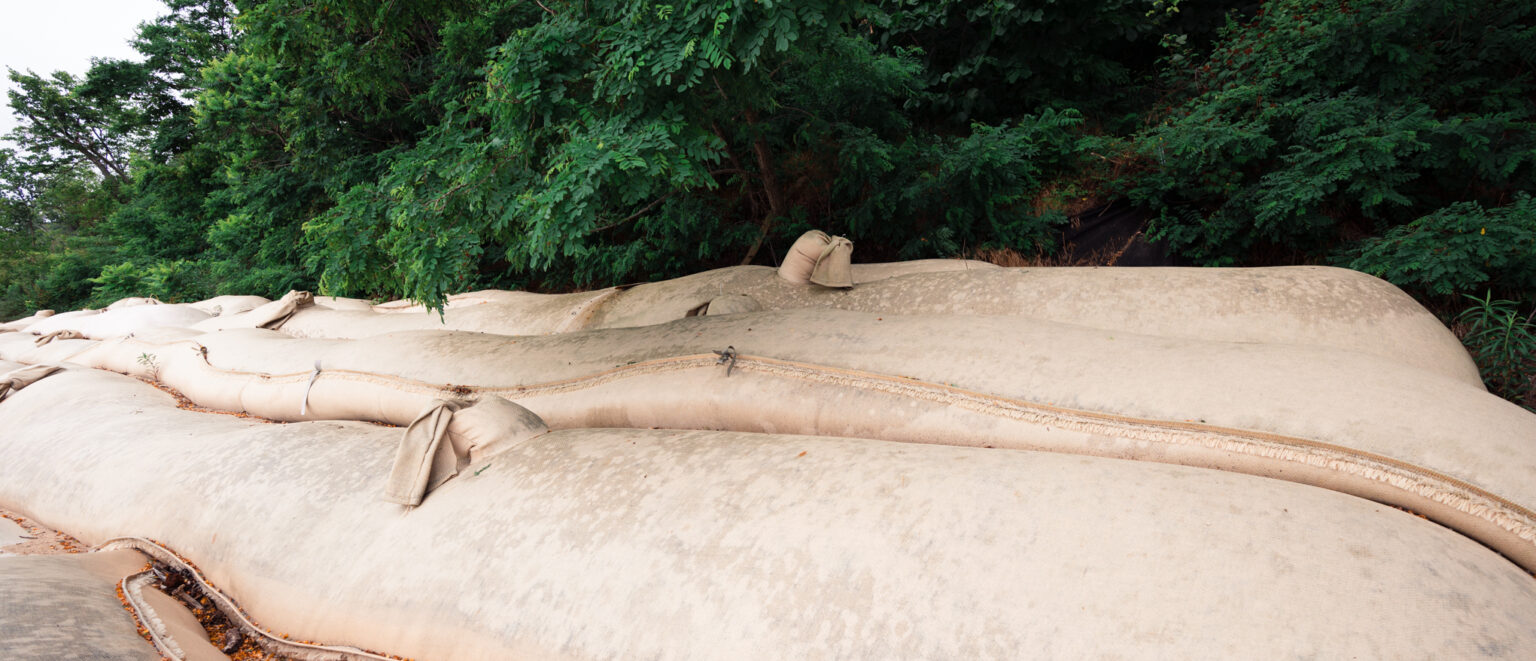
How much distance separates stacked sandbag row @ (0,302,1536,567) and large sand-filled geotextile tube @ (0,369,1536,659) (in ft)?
0.50

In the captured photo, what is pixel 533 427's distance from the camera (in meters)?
1.93

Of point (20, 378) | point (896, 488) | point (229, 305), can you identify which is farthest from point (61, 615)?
point (229, 305)

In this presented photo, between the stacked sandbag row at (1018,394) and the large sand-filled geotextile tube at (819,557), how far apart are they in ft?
0.50

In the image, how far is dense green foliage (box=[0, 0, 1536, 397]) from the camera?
9.34 ft

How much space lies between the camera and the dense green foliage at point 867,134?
9.34ft

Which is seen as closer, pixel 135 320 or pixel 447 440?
pixel 447 440

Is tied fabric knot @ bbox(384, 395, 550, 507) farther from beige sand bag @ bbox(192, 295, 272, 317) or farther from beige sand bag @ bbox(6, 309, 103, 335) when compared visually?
beige sand bag @ bbox(6, 309, 103, 335)

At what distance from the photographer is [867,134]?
5.26m

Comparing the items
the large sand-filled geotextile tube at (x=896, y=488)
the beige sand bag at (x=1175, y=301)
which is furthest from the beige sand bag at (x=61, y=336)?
the beige sand bag at (x=1175, y=301)

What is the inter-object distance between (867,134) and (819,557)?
181 inches

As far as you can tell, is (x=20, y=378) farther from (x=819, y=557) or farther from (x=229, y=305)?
(x=819, y=557)

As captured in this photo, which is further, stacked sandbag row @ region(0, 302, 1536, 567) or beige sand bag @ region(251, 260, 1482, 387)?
beige sand bag @ region(251, 260, 1482, 387)

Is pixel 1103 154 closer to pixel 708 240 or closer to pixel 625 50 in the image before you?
pixel 708 240

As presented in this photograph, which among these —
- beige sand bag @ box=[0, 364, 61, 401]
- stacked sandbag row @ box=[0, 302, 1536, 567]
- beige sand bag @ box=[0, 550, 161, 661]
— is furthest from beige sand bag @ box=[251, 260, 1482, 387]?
beige sand bag @ box=[0, 364, 61, 401]
